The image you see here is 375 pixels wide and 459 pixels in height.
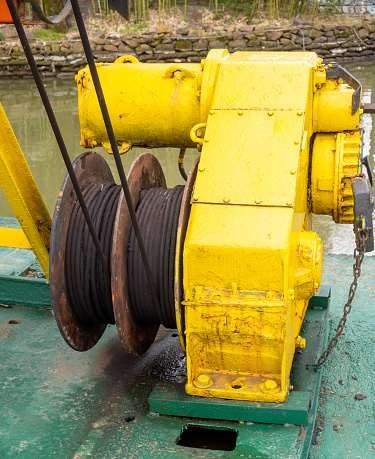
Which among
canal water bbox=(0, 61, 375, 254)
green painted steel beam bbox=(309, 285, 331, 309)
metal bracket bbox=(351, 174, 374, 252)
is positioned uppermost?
metal bracket bbox=(351, 174, 374, 252)

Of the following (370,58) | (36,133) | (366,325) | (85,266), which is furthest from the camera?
(370,58)

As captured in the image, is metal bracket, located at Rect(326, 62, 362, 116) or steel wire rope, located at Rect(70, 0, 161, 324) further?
metal bracket, located at Rect(326, 62, 362, 116)

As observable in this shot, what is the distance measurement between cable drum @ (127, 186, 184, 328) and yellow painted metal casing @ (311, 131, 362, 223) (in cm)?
66

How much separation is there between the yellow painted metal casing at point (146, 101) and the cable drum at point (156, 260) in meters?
0.37

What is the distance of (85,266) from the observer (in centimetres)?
272

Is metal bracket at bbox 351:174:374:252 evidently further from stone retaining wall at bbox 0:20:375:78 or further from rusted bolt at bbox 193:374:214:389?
stone retaining wall at bbox 0:20:375:78

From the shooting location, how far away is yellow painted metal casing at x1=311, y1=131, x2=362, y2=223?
104 inches

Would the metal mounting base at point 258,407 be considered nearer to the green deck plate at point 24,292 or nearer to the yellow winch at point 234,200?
the yellow winch at point 234,200

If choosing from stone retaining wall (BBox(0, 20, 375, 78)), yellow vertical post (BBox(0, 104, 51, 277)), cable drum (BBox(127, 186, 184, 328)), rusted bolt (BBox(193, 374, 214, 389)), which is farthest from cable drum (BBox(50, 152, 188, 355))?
stone retaining wall (BBox(0, 20, 375, 78))

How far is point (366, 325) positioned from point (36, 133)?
23.8 feet

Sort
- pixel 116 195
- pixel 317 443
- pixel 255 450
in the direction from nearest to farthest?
Result: pixel 255 450 → pixel 317 443 → pixel 116 195

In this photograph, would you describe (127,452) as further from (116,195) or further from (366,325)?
(366,325)

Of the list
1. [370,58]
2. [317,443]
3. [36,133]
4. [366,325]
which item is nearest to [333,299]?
[366,325]

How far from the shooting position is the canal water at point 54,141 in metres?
5.80
